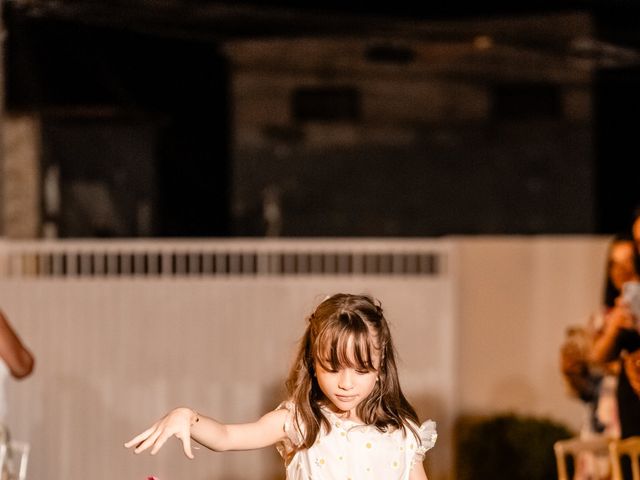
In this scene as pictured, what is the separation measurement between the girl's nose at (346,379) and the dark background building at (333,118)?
205 inches

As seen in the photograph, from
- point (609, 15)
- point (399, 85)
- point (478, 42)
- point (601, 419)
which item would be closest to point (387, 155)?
point (399, 85)

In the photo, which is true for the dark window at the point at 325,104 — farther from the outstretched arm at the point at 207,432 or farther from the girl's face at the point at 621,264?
the outstretched arm at the point at 207,432

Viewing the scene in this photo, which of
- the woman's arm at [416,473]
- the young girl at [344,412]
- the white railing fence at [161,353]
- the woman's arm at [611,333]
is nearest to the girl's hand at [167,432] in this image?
the young girl at [344,412]

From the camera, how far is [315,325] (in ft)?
8.25

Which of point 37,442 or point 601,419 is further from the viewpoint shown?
point 37,442

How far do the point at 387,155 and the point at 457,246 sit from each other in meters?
2.20

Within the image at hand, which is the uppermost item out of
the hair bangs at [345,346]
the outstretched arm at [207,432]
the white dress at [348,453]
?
the hair bangs at [345,346]

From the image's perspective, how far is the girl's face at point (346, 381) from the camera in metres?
2.45

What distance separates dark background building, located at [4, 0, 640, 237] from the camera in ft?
24.7

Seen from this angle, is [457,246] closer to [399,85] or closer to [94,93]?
[399,85]

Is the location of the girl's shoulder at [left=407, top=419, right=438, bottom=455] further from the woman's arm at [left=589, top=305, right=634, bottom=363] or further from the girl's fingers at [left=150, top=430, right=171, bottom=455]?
the woman's arm at [left=589, top=305, right=634, bottom=363]

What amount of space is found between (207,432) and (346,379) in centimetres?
31

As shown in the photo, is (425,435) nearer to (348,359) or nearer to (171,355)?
(348,359)

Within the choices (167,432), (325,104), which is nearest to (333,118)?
(325,104)
